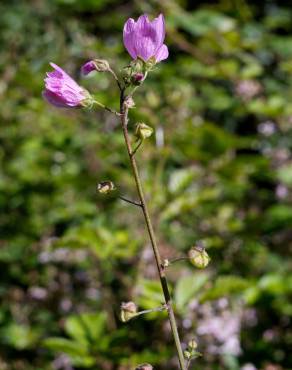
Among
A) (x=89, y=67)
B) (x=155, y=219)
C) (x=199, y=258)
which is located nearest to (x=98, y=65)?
(x=89, y=67)

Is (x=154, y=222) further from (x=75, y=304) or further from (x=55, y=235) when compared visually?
(x=55, y=235)

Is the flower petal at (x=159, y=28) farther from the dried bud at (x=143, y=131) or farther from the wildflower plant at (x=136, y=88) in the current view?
the dried bud at (x=143, y=131)

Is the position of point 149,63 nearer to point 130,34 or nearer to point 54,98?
point 130,34

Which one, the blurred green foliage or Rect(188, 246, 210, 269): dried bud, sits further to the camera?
the blurred green foliage

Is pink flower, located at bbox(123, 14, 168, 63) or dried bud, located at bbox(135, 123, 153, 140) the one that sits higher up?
pink flower, located at bbox(123, 14, 168, 63)

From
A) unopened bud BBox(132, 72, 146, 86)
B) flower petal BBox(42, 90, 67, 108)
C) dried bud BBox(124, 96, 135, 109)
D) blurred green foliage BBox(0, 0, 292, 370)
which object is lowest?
dried bud BBox(124, 96, 135, 109)

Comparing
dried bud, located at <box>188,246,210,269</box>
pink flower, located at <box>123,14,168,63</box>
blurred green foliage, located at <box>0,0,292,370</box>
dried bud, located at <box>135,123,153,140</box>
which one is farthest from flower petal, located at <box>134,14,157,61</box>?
blurred green foliage, located at <box>0,0,292,370</box>

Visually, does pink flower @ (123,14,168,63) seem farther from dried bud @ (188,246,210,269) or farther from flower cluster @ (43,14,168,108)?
dried bud @ (188,246,210,269)
